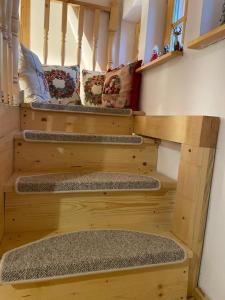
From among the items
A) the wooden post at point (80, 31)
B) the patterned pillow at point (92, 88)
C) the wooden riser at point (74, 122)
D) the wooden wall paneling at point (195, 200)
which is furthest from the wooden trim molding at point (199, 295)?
the wooden post at point (80, 31)

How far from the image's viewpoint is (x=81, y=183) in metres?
1.01

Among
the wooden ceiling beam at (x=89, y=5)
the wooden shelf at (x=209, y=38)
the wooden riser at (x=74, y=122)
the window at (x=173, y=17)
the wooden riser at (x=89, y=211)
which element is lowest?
the wooden riser at (x=89, y=211)

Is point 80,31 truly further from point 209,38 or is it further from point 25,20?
point 209,38

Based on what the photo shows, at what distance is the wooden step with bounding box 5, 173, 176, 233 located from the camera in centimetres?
98

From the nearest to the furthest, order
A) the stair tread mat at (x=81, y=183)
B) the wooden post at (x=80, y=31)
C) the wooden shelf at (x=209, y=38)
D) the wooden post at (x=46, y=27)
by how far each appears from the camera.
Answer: the wooden shelf at (x=209, y=38)
the stair tread mat at (x=81, y=183)
the wooden post at (x=46, y=27)
the wooden post at (x=80, y=31)

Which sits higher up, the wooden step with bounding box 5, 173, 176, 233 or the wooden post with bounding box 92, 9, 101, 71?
the wooden post with bounding box 92, 9, 101, 71

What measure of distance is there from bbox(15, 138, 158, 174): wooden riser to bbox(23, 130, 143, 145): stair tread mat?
0.08 ft

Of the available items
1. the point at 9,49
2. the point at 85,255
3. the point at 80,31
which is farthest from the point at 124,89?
the point at 85,255

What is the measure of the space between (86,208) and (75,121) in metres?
0.65

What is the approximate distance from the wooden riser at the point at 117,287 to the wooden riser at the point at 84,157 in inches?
21.8

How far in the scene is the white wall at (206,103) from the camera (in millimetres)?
905

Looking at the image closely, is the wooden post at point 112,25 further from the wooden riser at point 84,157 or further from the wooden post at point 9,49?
the wooden post at point 9,49

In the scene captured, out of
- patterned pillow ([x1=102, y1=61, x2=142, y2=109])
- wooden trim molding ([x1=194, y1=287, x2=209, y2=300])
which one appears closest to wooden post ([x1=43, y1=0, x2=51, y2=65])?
patterned pillow ([x1=102, y1=61, x2=142, y2=109])

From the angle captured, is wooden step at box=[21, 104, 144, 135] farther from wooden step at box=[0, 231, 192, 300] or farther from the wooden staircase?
wooden step at box=[0, 231, 192, 300]
